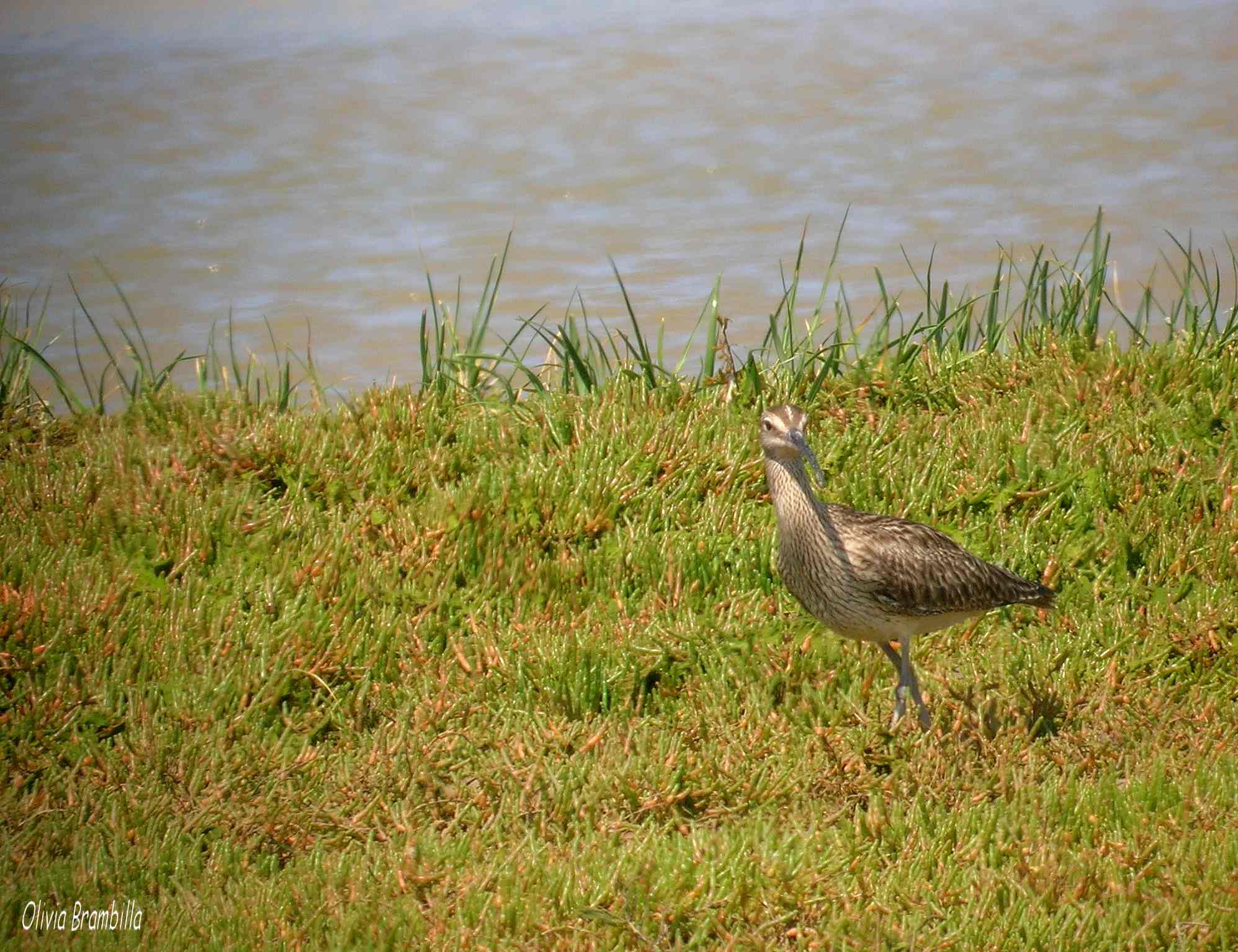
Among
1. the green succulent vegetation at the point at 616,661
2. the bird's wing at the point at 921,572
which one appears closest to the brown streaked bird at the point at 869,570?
the bird's wing at the point at 921,572

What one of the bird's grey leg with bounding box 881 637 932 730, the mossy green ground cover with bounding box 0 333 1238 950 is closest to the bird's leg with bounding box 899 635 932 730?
the bird's grey leg with bounding box 881 637 932 730

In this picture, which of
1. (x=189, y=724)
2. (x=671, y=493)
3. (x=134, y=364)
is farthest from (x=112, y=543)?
(x=134, y=364)

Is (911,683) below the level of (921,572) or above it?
below

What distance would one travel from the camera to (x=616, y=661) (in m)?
6.04

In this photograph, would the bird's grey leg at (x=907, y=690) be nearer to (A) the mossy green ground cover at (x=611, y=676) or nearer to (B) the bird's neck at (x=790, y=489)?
(A) the mossy green ground cover at (x=611, y=676)

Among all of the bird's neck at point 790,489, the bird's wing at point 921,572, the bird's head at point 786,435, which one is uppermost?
the bird's head at point 786,435

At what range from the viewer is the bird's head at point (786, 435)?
222 inches

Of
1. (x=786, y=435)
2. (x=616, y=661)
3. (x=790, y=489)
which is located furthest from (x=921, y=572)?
(x=616, y=661)

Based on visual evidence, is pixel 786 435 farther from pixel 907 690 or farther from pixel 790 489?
pixel 907 690

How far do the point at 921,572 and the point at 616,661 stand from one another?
1237 mm

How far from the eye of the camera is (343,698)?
5.91 metres

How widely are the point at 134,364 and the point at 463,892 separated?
707 centimetres

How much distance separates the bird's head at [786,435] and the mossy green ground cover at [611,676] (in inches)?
33.9

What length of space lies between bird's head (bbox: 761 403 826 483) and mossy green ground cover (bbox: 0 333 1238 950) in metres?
0.86
